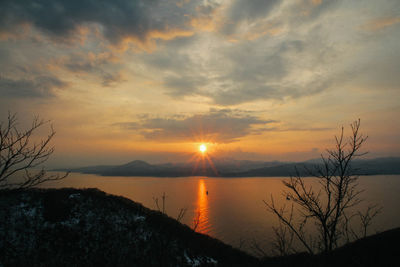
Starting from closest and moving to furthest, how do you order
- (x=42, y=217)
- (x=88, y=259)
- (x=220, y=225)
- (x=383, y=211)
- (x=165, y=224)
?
(x=88, y=259) < (x=42, y=217) < (x=165, y=224) < (x=220, y=225) < (x=383, y=211)

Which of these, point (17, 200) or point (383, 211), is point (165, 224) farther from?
point (383, 211)

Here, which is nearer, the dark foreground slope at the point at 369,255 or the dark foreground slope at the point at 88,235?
the dark foreground slope at the point at 369,255

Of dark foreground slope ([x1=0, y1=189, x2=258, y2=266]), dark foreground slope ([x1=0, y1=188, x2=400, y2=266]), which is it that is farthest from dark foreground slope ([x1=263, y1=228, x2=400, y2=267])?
dark foreground slope ([x1=0, y1=189, x2=258, y2=266])

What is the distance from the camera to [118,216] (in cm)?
2758

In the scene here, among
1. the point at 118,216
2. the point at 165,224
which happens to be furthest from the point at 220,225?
the point at 118,216

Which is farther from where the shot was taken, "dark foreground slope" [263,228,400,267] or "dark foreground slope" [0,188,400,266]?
"dark foreground slope" [0,188,400,266]

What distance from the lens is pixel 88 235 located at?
77.5 ft

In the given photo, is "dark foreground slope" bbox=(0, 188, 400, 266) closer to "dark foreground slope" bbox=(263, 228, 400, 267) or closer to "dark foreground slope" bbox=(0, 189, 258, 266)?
"dark foreground slope" bbox=(0, 189, 258, 266)

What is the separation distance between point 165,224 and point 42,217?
14.8 m

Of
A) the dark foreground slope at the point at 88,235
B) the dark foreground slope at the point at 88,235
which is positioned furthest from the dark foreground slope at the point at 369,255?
the dark foreground slope at the point at 88,235

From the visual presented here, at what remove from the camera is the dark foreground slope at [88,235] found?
20.7m

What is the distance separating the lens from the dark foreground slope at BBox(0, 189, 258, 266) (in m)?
20.7

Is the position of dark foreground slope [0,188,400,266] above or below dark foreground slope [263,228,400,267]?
below

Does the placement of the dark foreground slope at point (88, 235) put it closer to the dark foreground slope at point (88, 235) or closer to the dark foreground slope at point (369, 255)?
the dark foreground slope at point (88, 235)
